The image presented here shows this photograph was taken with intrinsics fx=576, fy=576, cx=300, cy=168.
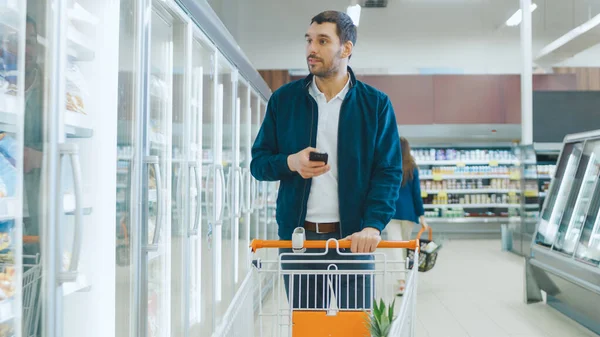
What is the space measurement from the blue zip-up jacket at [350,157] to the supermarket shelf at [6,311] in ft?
2.97

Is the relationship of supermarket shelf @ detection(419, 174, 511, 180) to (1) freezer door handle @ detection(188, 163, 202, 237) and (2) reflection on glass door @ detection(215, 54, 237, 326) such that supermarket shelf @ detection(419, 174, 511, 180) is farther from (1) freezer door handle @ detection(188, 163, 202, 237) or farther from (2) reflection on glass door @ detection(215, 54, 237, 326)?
(1) freezer door handle @ detection(188, 163, 202, 237)

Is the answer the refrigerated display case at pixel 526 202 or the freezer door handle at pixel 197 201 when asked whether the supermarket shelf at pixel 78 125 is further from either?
the refrigerated display case at pixel 526 202

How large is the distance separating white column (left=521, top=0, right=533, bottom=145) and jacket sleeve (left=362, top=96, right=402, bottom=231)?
25.7ft

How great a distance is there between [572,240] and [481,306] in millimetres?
1078

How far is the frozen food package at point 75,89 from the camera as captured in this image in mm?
1958

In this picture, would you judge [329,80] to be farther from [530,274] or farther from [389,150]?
[530,274]

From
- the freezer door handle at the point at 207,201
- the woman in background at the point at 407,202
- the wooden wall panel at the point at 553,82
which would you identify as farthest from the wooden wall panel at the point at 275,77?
the freezer door handle at the point at 207,201

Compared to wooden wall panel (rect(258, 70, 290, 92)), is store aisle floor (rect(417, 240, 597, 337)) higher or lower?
lower

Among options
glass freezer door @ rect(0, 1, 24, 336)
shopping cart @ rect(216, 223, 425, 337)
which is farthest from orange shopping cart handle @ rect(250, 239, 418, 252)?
glass freezer door @ rect(0, 1, 24, 336)

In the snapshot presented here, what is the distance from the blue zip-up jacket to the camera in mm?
2051

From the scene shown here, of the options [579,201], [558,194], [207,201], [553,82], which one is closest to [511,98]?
[553,82]

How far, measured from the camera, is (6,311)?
1562mm

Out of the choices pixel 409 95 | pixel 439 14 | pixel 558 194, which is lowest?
pixel 558 194

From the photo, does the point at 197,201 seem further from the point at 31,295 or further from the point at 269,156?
the point at 31,295
